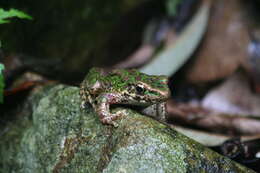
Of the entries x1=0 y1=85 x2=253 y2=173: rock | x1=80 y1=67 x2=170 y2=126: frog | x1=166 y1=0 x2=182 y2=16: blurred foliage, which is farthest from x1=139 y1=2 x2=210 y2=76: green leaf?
x1=0 y1=85 x2=253 y2=173: rock

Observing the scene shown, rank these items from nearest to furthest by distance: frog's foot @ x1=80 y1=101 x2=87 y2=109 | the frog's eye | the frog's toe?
the frog's toe, the frog's eye, frog's foot @ x1=80 y1=101 x2=87 y2=109

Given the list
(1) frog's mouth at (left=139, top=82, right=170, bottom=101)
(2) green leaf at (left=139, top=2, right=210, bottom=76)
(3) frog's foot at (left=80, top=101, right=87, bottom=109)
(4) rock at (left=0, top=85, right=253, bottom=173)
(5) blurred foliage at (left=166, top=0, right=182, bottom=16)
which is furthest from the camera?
(5) blurred foliage at (left=166, top=0, right=182, bottom=16)

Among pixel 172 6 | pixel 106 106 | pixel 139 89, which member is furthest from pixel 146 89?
pixel 172 6

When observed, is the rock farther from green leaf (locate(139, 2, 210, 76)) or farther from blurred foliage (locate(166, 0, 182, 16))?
blurred foliage (locate(166, 0, 182, 16))

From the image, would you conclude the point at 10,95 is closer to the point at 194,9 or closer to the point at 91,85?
the point at 91,85

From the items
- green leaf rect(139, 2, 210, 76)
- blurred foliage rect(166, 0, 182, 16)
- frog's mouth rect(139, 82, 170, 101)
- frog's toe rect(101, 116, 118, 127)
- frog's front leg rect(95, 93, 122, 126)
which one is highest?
blurred foliage rect(166, 0, 182, 16)

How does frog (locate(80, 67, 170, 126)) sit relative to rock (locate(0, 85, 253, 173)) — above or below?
above

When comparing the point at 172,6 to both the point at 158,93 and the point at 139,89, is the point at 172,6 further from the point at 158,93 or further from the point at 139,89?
the point at 158,93
